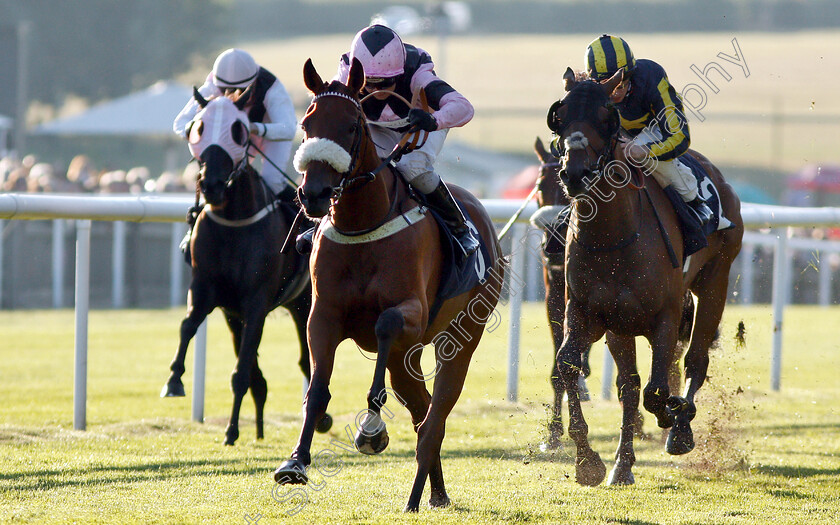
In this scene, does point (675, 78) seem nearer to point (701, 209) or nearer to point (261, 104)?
point (261, 104)

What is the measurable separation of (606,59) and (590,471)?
1.91 meters

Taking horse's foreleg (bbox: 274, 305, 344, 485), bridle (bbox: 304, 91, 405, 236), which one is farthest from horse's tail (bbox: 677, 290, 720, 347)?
horse's foreleg (bbox: 274, 305, 344, 485)

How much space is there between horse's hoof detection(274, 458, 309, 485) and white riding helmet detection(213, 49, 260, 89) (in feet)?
11.1

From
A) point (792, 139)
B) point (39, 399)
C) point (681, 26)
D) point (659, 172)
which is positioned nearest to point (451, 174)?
point (792, 139)

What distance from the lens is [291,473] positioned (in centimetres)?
374

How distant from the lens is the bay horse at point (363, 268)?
3852mm

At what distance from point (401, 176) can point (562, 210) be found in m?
1.46

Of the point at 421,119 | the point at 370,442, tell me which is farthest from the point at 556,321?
the point at 370,442

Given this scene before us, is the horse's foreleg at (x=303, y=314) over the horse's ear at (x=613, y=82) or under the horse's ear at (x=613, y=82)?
under

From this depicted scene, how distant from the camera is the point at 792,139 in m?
34.3

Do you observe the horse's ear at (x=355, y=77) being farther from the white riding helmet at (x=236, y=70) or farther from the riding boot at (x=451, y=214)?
the white riding helmet at (x=236, y=70)

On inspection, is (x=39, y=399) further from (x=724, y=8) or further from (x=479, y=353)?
(x=724, y=8)

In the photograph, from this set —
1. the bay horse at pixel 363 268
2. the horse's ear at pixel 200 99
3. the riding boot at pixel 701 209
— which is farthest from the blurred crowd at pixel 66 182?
the bay horse at pixel 363 268

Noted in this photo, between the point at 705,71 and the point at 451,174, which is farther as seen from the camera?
the point at 451,174
